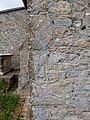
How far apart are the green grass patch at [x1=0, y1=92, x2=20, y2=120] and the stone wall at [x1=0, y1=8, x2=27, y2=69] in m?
5.34

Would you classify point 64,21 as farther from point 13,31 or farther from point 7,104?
point 13,31

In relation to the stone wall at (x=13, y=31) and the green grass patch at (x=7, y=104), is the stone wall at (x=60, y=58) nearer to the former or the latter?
the green grass patch at (x=7, y=104)

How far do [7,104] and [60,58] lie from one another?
3.26m

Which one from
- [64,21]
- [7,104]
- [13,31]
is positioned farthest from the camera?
[13,31]

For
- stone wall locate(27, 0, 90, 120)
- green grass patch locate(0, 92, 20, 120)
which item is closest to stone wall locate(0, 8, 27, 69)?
green grass patch locate(0, 92, 20, 120)

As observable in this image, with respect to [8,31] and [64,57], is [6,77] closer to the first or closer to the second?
[8,31]

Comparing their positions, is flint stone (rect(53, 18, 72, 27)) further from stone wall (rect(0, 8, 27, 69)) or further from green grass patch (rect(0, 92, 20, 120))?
stone wall (rect(0, 8, 27, 69))

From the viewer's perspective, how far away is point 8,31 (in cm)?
1157

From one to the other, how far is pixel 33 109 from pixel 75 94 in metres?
0.50

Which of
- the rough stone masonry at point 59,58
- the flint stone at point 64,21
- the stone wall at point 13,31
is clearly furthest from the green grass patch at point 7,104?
the stone wall at point 13,31

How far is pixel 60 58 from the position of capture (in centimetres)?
290

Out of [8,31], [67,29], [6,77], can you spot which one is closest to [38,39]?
[67,29]

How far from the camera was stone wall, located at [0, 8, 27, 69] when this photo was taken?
11.4 meters

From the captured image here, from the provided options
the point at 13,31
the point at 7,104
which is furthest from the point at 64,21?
the point at 13,31
